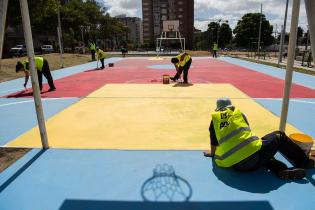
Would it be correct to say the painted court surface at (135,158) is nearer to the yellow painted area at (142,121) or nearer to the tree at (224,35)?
the yellow painted area at (142,121)

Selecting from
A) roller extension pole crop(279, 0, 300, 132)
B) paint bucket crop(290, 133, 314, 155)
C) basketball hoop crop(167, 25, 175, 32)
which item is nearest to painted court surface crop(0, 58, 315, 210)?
paint bucket crop(290, 133, 314, 155)

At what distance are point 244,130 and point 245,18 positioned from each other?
8479 cm

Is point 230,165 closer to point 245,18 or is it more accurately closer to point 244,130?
point 244,130

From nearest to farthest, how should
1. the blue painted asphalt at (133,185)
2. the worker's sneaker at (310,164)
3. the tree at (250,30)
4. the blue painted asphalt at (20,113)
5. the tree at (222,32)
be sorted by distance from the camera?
the blue painted asphalt at (133,185), the worker's sneaker at (310,164), the blue painted asphalt at (20,113), the tree at (250,30), the tree at (222,32)

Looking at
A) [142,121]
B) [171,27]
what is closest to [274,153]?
[142,121]


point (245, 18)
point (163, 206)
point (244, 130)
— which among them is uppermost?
point (245, 18)

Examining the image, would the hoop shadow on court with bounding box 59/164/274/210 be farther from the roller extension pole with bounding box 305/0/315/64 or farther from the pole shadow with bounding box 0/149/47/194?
the roller extension pole with bounding box 305/0/315/64

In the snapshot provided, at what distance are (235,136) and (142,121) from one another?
13.0 feet

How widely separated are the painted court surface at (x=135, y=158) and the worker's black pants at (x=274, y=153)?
0.67 ft

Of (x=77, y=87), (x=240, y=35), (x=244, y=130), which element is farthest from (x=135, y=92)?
(x=240, y=35)

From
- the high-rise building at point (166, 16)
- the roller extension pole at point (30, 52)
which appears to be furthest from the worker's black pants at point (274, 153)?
the high-rise building at point (166, 16)

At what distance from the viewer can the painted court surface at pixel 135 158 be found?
14.4 ft

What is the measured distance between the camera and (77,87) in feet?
46.5

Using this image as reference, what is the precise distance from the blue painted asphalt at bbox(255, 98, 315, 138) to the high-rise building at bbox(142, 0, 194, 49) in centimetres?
8858
